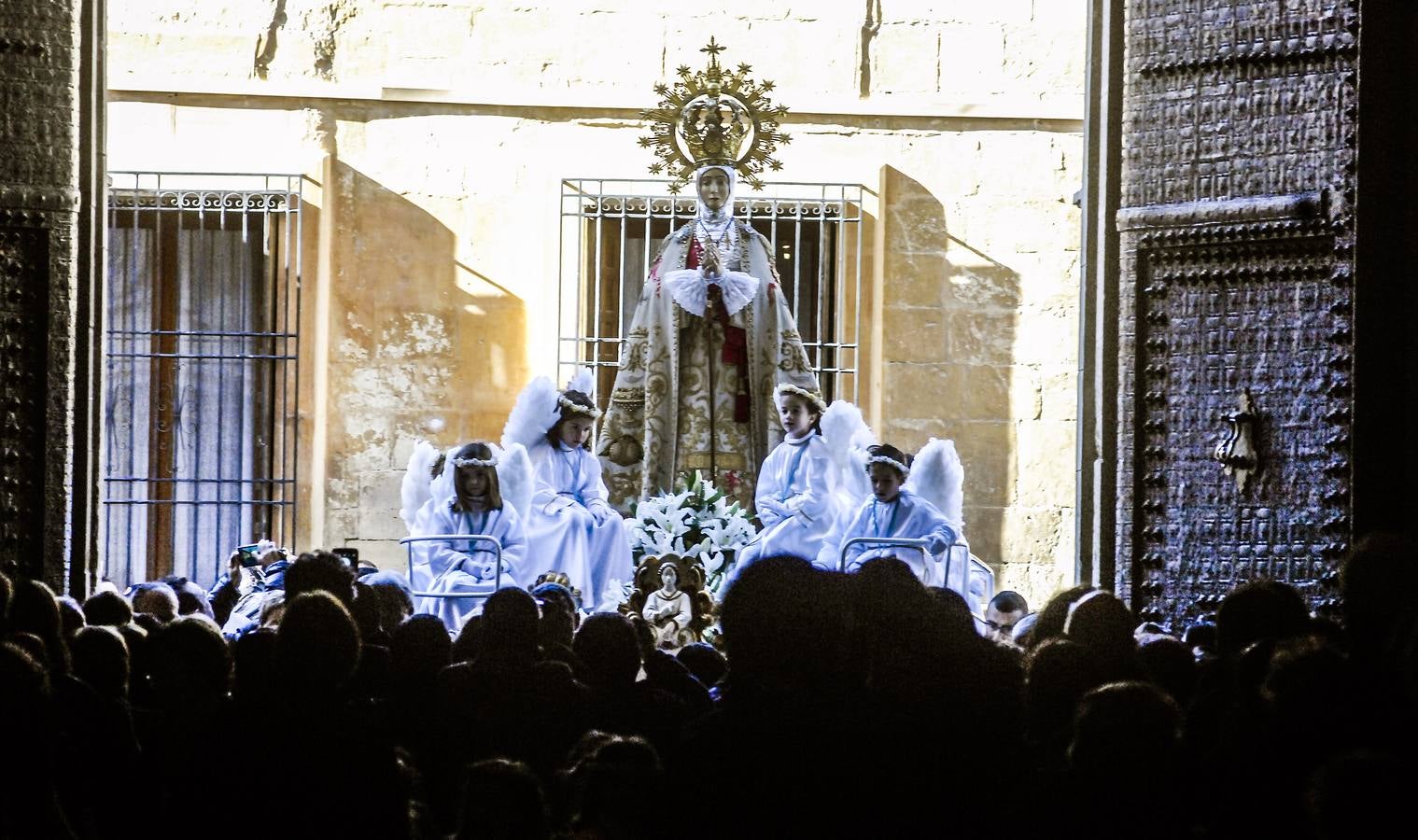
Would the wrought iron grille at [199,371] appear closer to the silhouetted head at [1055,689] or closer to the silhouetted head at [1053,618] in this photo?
the silhouetted head at [1053,618]

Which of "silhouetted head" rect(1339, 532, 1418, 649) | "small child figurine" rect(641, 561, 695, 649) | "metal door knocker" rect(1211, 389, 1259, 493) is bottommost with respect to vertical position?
"small child figurine" rect(641, 561, 695, 649)

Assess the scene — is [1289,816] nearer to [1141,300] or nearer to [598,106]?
[1141,300]

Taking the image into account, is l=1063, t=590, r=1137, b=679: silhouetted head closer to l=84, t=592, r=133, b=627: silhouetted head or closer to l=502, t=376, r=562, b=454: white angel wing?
l=84, t=592, r=133, b=627: silhouetted head

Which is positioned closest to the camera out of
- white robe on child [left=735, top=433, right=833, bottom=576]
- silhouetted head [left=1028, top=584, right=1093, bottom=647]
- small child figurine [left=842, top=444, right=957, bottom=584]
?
silhouetted head [left=1028, top=584, right=1093, bottom=647]

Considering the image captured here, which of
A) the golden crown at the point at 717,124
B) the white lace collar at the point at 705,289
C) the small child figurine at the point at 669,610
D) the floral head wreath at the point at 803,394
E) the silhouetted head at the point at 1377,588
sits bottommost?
the small child figurine at the point at 669,610

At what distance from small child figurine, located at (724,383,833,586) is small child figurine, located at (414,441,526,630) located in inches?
45.9

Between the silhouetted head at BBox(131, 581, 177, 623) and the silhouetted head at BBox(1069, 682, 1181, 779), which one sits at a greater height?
the silhouetted head at BBox(1069, 682, 1181, 779)

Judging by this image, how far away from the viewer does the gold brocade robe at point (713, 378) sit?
1102 cm

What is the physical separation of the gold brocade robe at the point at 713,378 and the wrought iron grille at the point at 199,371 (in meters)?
2.36

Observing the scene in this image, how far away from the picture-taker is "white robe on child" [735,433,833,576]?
33.3ft

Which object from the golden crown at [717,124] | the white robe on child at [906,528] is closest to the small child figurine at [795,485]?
the white robe on child at [906,528]

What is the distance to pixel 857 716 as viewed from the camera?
3182mm

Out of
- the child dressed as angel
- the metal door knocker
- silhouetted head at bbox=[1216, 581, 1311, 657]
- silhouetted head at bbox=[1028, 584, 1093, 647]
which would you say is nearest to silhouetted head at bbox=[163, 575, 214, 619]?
the child dressed as angel

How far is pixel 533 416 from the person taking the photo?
34.9 ft
